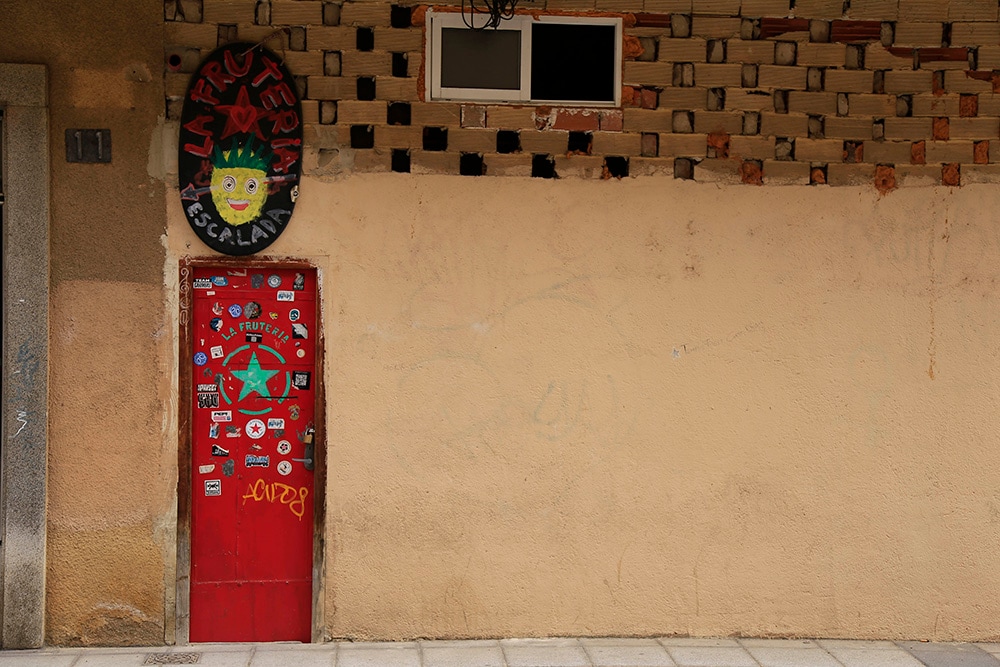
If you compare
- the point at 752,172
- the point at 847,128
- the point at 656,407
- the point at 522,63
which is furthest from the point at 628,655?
the point at 522,63

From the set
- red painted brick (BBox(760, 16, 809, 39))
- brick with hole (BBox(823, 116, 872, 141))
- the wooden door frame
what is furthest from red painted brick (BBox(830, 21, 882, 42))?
the wooden door frame

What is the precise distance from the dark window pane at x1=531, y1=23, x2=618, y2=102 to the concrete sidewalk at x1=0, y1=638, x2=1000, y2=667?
2982mm

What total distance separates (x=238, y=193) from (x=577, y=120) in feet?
6.12

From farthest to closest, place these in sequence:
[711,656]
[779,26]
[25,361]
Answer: [779,26] → [711,656] → [25,361]

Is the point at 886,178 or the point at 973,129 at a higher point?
the point at 973,129

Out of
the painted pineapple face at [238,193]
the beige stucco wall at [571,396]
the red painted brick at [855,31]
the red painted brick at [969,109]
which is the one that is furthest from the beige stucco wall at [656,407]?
the red painted brick at [855,31]

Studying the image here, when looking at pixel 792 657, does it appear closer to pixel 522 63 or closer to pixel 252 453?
pixel 252 453

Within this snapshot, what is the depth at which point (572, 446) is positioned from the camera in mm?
5191

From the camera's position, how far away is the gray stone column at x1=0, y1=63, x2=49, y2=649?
4.88m

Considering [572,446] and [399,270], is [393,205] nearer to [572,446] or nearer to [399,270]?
[399,270]

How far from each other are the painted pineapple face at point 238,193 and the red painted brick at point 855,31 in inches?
127

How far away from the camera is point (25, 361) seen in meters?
4.90

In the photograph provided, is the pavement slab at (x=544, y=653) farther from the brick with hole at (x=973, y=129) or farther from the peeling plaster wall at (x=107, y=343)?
the brick with hole at (x=973, y=129)

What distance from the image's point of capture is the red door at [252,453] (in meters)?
5.08
